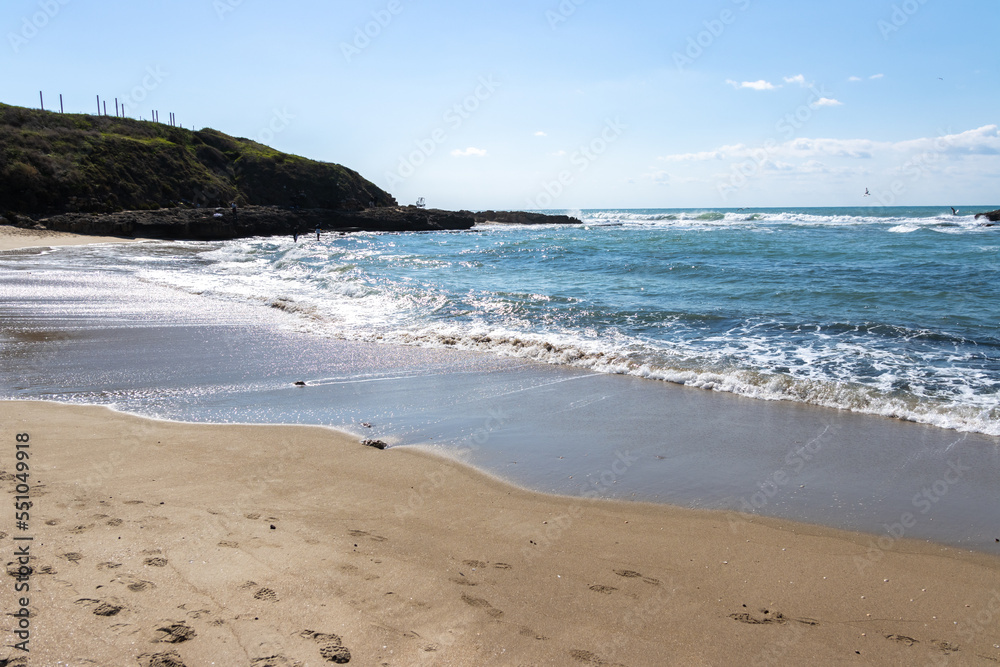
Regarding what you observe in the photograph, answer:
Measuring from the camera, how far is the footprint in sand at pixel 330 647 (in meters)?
2.55

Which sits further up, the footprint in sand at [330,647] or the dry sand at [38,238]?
the dry sand at [38,238]

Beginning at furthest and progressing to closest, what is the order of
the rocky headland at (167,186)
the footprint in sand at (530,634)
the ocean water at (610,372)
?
the rocky headland at (167,186) → the ocean water at (610,372) → the footprint in sand at (530,634)

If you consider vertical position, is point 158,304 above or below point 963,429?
above

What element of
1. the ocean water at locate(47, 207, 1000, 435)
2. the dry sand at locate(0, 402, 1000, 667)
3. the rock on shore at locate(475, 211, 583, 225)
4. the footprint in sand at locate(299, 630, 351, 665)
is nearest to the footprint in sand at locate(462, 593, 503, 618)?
the dry sand at locate(0, 402, 1000, 667)

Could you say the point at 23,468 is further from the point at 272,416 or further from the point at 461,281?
the point at 461,281

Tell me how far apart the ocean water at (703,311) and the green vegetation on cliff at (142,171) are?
52.2ft

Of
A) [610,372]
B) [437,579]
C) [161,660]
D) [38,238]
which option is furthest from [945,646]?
[38,238]

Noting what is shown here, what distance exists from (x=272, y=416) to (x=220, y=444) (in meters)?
1.00

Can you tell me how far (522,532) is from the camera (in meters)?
3.86

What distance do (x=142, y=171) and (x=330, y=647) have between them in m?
49.7

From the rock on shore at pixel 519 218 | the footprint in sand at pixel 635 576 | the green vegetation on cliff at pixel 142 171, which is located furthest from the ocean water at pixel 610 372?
the rock on shore at pixel 519 218

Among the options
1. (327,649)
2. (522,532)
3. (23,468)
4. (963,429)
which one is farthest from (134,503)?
(963,429)

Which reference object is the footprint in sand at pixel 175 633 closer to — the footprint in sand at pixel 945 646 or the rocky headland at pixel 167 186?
the footprint in sand at pixel 945 646

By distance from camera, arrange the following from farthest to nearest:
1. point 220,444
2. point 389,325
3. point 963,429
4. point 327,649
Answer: point 389,325 < point 963,429 < point 220,444 < point 327,649
